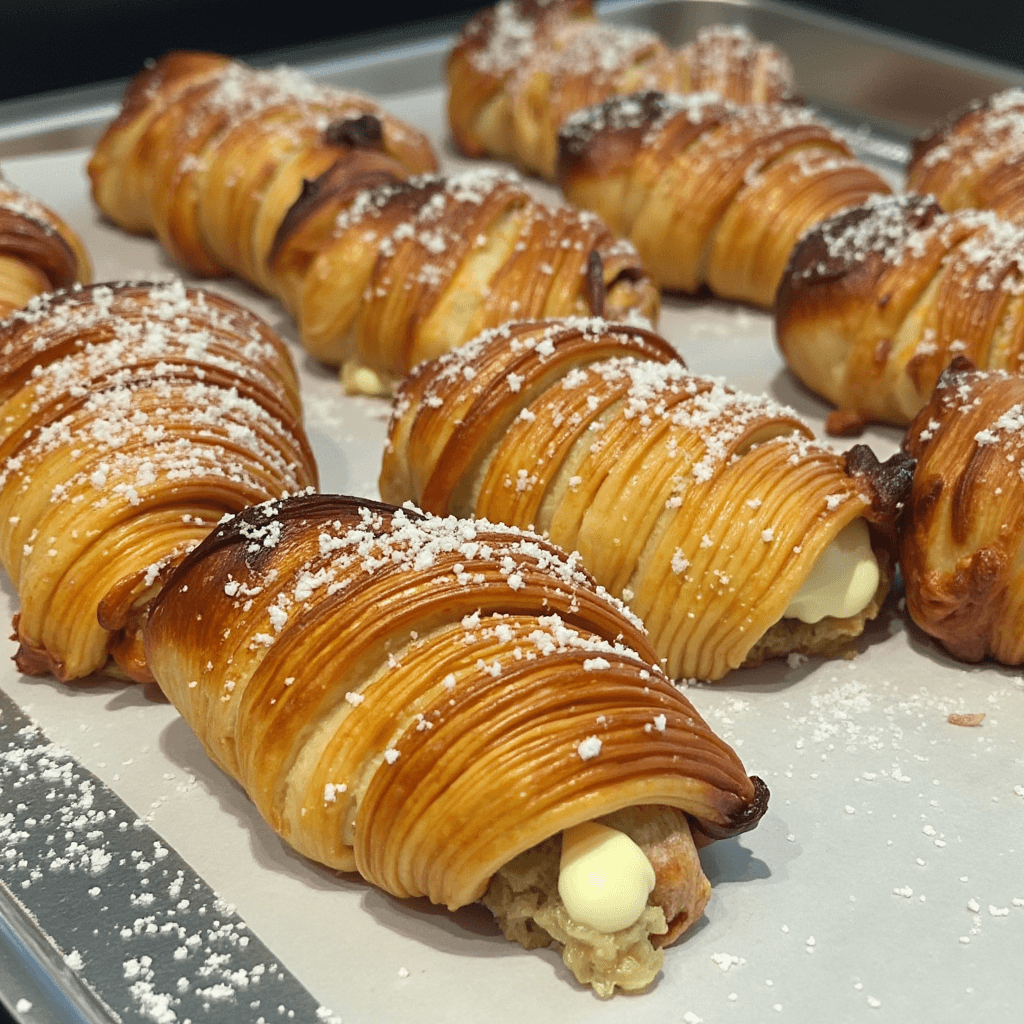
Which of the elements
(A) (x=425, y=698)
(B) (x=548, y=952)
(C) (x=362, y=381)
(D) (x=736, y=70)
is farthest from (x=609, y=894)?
(D) (x=736, y=70)

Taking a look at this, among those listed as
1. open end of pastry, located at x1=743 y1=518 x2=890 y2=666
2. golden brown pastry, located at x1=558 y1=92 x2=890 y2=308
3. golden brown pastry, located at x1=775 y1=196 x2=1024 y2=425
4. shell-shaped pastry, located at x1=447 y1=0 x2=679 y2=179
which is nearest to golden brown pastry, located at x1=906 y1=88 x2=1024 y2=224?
golden brown pastry, located at x1=558 y1=92 x2=890 y2=308

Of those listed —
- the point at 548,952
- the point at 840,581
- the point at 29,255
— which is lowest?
the point at 548,952

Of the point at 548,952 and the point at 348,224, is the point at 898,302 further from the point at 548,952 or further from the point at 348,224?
the point at 548,952

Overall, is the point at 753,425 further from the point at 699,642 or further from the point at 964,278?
the point at 964,278

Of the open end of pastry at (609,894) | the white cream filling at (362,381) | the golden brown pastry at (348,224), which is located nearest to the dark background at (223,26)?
the golden brown pastry at (348,224)

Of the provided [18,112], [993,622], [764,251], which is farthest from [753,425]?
[18,112]
